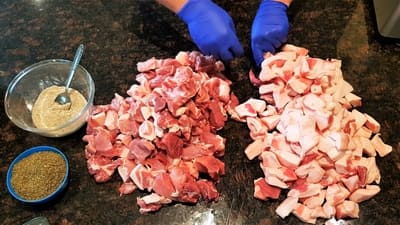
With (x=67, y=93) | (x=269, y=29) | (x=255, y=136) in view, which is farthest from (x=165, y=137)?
(x=269, y=29)

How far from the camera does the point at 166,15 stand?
1.66 meters

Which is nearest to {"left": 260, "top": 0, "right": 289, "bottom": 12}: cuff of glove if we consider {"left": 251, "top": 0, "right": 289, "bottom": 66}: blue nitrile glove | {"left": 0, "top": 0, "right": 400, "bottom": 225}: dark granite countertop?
{"left": 251, "top": 0, "right": 289, "bottom": 66}: blue nitrile glove

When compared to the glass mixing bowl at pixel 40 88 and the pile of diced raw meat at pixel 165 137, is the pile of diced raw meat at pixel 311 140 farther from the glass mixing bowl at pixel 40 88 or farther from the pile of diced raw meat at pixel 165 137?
the glass mixing bowl at pixel 40 88

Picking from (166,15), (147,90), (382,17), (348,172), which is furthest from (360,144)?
(166,15)

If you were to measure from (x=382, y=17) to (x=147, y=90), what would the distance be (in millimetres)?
894

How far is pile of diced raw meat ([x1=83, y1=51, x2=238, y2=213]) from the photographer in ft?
4.12

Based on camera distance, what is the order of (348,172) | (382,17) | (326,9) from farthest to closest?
(326,9), (382,17), (348,172)

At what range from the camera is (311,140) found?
1.24m

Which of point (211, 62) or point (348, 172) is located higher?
point (211, 62)

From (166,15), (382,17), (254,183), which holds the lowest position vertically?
(254,183)

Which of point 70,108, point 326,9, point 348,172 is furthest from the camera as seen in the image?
point 326,9

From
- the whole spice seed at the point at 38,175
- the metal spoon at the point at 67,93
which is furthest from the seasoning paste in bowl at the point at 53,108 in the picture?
the whole spice seed at the point at 38,175

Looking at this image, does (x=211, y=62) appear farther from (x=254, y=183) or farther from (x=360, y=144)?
(x=360, y=144)

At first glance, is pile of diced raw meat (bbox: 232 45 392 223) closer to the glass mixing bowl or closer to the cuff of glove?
the cuff of glove
